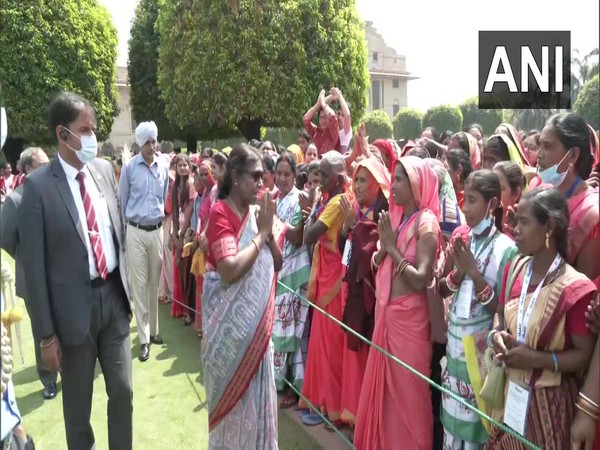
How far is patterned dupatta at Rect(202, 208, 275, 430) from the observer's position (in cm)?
311

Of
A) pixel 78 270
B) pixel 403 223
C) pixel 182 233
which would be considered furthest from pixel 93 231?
pixel 182 233

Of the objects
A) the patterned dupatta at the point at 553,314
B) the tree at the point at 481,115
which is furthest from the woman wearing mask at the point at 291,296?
the tree at the point at 481,115

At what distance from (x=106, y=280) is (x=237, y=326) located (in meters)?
0.86

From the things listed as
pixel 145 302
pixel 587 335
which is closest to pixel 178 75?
pixel 145 302

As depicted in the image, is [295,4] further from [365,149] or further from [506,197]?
[506,197]

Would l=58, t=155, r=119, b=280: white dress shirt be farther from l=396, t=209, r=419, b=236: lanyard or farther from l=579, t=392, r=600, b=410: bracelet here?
l=579, t=392, r=600, b=410: bracelet

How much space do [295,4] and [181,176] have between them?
506 inches

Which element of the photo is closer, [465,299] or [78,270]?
[465,299]

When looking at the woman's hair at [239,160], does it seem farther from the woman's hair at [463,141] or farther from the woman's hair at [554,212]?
the woman's hair at [463,141]

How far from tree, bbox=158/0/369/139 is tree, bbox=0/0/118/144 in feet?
18.6

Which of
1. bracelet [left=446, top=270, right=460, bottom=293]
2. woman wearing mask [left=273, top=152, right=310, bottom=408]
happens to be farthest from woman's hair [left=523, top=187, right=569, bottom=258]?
woman wearing mask [left=273, top=152, right=310, bottom=408]

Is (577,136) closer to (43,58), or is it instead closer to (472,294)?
(472,294)

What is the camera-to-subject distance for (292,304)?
4801 millimetres

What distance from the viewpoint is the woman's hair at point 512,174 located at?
141 inches
